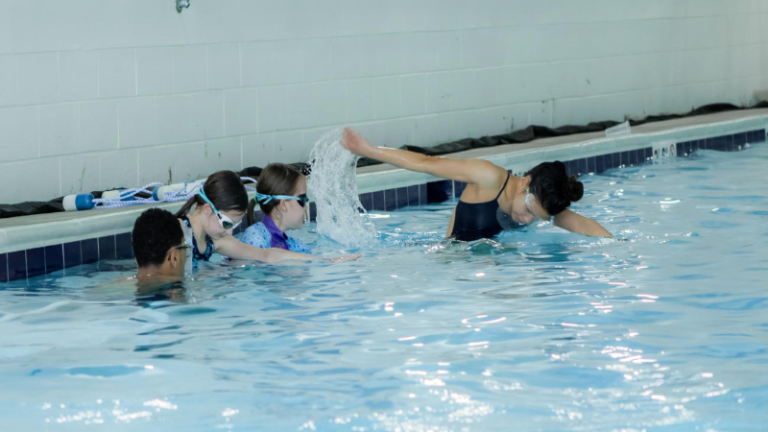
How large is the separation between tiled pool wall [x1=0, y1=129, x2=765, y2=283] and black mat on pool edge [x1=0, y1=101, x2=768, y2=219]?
556mm

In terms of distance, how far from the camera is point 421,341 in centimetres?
382

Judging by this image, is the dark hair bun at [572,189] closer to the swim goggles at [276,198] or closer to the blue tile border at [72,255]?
the swim goggles at [276,198]

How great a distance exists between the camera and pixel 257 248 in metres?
5.05

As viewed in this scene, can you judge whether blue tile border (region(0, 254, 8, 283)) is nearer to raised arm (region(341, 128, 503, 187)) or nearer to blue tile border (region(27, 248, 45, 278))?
blue tile border (region(27, 248, 45, 278))

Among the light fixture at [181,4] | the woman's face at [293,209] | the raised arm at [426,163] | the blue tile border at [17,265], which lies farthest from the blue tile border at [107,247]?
the light fixture at [181,4]

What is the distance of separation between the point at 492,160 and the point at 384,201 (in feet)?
3.66

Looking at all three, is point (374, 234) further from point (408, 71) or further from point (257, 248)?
point (408, 71)

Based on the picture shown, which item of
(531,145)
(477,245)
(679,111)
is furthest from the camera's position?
(679,111)

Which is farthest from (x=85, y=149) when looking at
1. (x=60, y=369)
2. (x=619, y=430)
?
(x=619, y=430)

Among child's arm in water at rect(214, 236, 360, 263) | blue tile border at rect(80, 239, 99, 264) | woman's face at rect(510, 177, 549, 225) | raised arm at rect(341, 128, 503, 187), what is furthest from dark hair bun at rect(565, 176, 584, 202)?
blue tile border at rect(80, 239, 99, 264)

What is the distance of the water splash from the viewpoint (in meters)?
6.01

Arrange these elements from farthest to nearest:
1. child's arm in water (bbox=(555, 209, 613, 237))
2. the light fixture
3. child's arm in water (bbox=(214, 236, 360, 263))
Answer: the light fixture
child's arm in water (bbox=(555, 209, 613, 237))
child's arm in water (bbox=(214, 236, 360, 263))

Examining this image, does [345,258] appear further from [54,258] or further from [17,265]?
[17,265]

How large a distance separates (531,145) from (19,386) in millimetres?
6029
